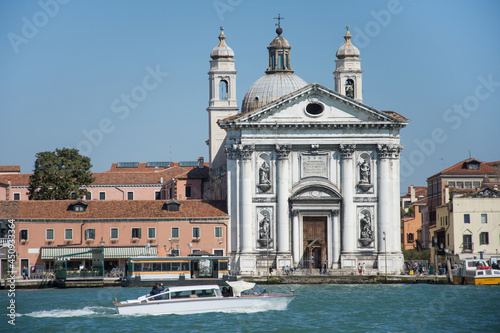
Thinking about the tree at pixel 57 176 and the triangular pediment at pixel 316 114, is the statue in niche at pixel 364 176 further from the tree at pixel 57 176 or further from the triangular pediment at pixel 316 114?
the tree at pixel 57 176

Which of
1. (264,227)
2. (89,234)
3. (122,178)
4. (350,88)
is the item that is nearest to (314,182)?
(264,227)

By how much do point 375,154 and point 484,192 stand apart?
996 centimetres

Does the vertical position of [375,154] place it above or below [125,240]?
above

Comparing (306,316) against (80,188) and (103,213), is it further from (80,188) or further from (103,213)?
(80,188)

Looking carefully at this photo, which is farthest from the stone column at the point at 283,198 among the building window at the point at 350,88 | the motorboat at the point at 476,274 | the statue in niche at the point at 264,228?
the building window at the point at 350,88

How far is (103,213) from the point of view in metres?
72.6

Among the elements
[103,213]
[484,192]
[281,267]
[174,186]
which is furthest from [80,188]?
[484,192]

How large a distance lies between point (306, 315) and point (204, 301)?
4.52 meters

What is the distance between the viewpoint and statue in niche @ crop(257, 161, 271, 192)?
2837 inches

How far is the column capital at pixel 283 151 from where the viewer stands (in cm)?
7169

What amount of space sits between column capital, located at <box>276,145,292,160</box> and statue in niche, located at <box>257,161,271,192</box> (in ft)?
3.62

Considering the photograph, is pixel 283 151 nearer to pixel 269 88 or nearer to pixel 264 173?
pixel 264 173

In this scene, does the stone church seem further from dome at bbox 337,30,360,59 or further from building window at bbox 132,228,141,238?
dome at bbox 337,30,360,59

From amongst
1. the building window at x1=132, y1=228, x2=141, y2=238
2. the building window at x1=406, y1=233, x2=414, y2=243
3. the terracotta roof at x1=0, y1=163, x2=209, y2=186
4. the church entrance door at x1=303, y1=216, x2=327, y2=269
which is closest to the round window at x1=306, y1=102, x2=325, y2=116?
the church entrance door at x1=303, y1=216, x2=327, y2=269
